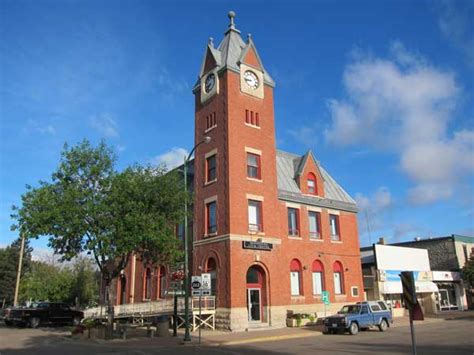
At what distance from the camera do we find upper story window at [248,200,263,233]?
29717mm

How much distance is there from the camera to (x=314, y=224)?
34.9m

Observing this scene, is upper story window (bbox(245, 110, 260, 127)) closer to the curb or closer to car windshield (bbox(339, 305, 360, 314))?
car windshield (bbox(339, 305, 360, 314))

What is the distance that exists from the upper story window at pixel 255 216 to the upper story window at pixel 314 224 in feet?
19.2

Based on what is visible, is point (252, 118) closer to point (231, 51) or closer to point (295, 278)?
point (231, 51)

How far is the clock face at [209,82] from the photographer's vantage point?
32.5 metres

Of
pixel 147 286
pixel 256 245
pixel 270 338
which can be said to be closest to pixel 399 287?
pixel 256 245

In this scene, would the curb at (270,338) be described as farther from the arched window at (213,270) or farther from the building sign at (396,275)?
the building sign at (396,275)

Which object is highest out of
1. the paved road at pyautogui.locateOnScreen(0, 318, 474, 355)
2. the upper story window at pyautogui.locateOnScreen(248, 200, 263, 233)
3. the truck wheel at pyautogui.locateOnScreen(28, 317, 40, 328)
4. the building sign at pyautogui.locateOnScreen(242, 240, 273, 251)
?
the upper story window at pyautogui.locateOnScreen(248, 200, 263, 233)

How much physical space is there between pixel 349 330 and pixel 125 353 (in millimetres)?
12450

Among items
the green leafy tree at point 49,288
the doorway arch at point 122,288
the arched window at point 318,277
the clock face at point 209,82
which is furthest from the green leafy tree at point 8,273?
the arched window at point 318,277

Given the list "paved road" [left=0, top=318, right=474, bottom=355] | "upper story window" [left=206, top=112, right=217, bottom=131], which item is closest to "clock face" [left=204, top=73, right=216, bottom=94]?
"upper story window" [left=206, top=112, right=217, bottom=131]

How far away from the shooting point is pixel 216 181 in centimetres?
3019

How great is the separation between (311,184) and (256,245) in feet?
31.8

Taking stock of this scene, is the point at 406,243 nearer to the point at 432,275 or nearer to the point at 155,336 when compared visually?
the point at 432,275
